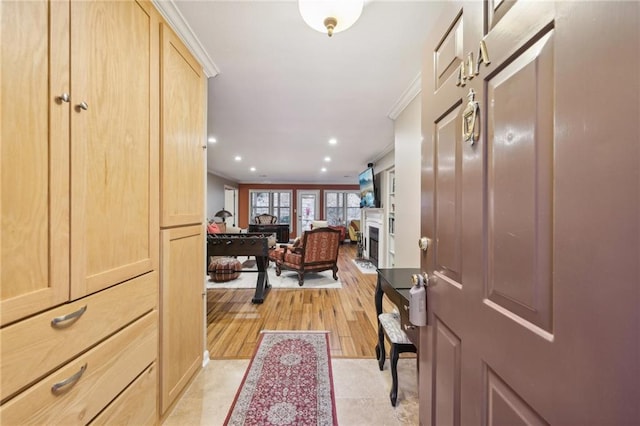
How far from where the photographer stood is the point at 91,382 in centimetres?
95

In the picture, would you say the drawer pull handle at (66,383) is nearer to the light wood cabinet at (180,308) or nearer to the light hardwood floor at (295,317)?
the light wood cabinet at (180,308)

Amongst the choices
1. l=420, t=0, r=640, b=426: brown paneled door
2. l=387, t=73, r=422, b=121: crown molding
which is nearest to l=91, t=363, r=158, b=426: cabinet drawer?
l=420, t=0, r=640, b=426: brown paneled door

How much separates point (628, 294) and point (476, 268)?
1.17ft

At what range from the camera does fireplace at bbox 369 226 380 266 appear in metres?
5.71

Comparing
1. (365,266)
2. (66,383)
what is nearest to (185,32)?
(66,383)

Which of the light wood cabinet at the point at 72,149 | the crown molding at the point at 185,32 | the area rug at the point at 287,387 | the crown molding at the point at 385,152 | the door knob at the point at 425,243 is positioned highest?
the crown molding at the point at 385,152

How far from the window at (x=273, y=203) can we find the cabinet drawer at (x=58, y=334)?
8846 mm

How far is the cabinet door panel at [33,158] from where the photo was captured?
0.70 meters

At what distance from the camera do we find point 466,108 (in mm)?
784

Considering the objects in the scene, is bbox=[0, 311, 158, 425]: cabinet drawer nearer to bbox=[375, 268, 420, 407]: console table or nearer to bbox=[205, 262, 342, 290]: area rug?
bbox=[375, 268, 420, 407]: console table

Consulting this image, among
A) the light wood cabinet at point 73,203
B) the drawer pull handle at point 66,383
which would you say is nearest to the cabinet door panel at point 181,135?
the light wood cabinet at point 73,203

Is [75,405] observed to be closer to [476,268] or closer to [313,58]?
[476,268]

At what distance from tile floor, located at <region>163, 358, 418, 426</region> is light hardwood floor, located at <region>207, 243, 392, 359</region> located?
0.19 metres

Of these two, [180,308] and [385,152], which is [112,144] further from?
[385,152]
